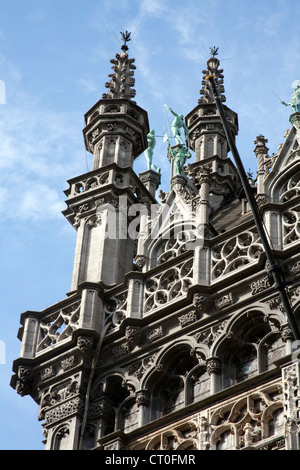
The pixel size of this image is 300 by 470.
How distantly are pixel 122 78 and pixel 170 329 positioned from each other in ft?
31.4

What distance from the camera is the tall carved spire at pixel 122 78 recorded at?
129ft

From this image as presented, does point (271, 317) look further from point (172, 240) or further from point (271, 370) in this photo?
point (172, 240)

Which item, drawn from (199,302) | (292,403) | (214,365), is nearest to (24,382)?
(199,302)

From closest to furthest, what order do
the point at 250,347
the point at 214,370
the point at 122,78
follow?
the point at 214,370
the point at 250,347
the point at 122,78

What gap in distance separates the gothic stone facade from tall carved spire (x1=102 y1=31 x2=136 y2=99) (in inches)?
116

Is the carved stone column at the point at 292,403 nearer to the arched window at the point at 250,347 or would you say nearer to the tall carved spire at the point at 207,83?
the arched window at the point at 250,347

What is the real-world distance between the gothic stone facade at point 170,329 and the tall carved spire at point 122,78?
2941mm

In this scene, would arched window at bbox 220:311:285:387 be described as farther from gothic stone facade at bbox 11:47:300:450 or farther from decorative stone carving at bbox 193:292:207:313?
decorative stone carving at bbox 193:292:207:313

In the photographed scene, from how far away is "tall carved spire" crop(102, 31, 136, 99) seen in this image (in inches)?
1545

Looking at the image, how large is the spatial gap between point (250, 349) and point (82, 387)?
332 cm

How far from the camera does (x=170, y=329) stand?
32125mm

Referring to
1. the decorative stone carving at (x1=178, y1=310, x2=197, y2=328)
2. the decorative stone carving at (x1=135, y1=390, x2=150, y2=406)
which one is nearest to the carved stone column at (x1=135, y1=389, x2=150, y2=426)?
the decorative stone carving at (x1=135, y1=390, x2=150, y2=406)

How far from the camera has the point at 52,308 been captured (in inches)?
1341

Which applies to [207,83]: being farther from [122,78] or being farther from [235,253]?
[235,253]
